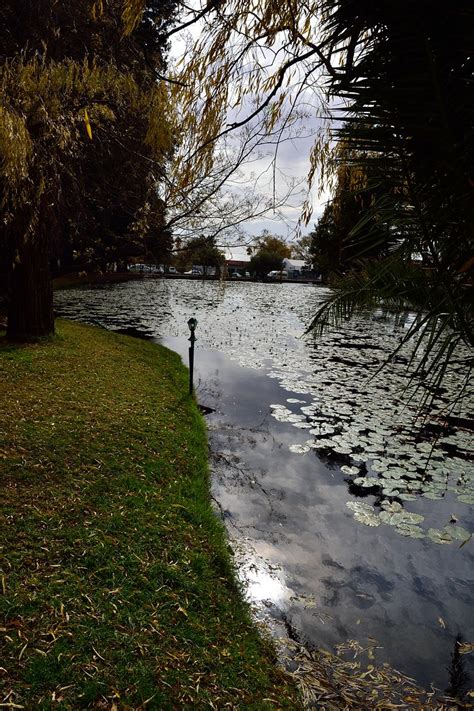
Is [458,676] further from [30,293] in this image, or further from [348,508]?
[30,293]

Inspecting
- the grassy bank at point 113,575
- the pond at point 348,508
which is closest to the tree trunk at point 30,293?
the grassy bank at point 113,575

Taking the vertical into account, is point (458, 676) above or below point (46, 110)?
below

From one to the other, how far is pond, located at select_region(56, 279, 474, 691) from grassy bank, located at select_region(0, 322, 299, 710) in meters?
0.49

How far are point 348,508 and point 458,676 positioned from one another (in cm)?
171

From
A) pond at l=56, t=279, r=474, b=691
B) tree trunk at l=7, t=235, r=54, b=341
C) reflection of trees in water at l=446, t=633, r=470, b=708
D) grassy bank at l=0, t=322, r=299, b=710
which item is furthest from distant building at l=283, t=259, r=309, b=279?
reflection of trees in water at l=446, t=633, r=470, b=708

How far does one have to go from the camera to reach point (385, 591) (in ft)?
10.5

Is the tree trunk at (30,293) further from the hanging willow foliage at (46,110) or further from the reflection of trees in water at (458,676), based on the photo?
the reflection of trees in water at (458,676)

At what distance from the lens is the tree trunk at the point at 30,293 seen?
688 centimetres

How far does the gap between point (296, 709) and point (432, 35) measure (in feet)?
9.12

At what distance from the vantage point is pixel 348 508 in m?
4.16

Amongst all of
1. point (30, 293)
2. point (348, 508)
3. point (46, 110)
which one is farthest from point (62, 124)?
point (348, 508)

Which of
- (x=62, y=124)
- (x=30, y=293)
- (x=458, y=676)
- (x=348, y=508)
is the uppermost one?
(x=62, y=124)

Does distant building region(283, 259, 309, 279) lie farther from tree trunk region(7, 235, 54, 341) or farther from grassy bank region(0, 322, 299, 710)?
grassy bank region(0, 322, 299, 710)

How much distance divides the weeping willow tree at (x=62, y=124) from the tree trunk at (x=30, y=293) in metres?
0.02
